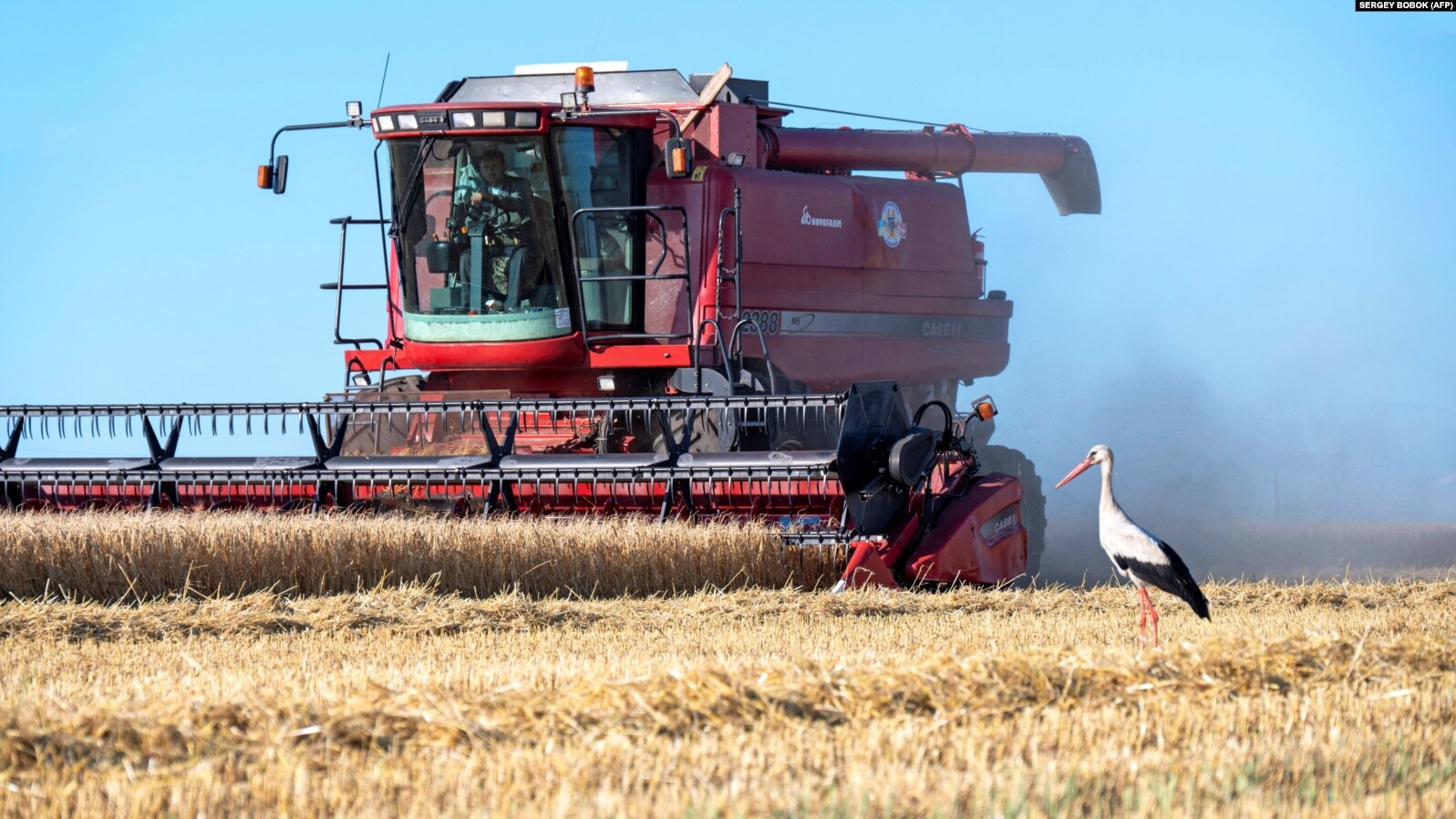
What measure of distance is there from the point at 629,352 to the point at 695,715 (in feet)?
18.1

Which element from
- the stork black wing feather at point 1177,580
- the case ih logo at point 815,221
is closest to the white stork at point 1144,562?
the stork black wing feather at point 1177,580

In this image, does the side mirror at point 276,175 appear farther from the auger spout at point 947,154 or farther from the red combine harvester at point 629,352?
the auger spout at point 947,154

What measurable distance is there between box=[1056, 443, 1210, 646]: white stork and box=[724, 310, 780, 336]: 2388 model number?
3.65 meters

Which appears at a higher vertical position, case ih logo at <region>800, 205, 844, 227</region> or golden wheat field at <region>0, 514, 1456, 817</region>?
case ih logo at <region>800, 205, 844, 227</region>

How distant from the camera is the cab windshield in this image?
8.73 meters

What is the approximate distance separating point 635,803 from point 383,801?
43cm

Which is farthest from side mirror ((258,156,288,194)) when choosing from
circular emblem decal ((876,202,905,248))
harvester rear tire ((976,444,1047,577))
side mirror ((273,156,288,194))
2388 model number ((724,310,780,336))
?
harvester rear tire ((976,444,1047,577))

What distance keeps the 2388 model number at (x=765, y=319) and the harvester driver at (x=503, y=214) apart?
48.1 inches

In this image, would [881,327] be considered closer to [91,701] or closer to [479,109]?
[479,109]

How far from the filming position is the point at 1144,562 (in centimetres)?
532

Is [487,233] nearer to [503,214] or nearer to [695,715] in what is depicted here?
[503,214]

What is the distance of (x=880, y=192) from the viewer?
409 inches

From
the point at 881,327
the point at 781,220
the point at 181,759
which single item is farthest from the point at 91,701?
the point at 881,327

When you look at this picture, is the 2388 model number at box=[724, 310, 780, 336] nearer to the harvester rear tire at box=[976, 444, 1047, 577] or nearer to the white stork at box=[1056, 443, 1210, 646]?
the harvester rear tire at box=[976, 444, 1047, 577]
